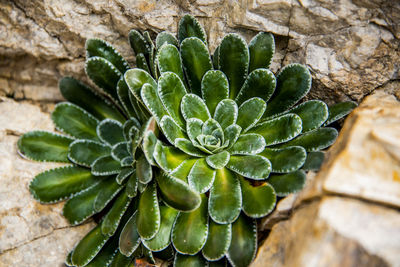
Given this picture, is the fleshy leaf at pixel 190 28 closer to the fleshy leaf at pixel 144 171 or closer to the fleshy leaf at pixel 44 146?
the fleshy leaf at pixel 144 171

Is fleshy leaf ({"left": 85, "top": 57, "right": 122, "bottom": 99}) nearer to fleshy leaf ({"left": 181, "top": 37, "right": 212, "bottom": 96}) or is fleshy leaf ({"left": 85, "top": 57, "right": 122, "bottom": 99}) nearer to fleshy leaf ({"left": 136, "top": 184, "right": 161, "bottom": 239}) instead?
fleshy leaf ({"left": 181, "top": 37, "right": 212, "bottom": 96})

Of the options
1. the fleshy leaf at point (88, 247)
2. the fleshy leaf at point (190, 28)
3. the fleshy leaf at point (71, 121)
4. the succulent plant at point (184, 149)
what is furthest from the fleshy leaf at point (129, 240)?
the fleshy leaf at point (190, 28)

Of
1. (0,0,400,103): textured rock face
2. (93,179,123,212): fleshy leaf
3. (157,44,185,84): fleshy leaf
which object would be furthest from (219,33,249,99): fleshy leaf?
(93,179,123,212): fleshy leaf

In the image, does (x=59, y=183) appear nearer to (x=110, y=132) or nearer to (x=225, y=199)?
(x=110, y=132)

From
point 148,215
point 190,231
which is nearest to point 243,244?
point 190,231

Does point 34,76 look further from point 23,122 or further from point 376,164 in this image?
point 376,164

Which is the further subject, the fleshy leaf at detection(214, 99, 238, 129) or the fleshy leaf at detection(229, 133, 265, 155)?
the fleshy leaf at detection(214, 99, 238, 129)

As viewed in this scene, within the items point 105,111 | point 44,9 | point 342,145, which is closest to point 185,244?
point 342,145
